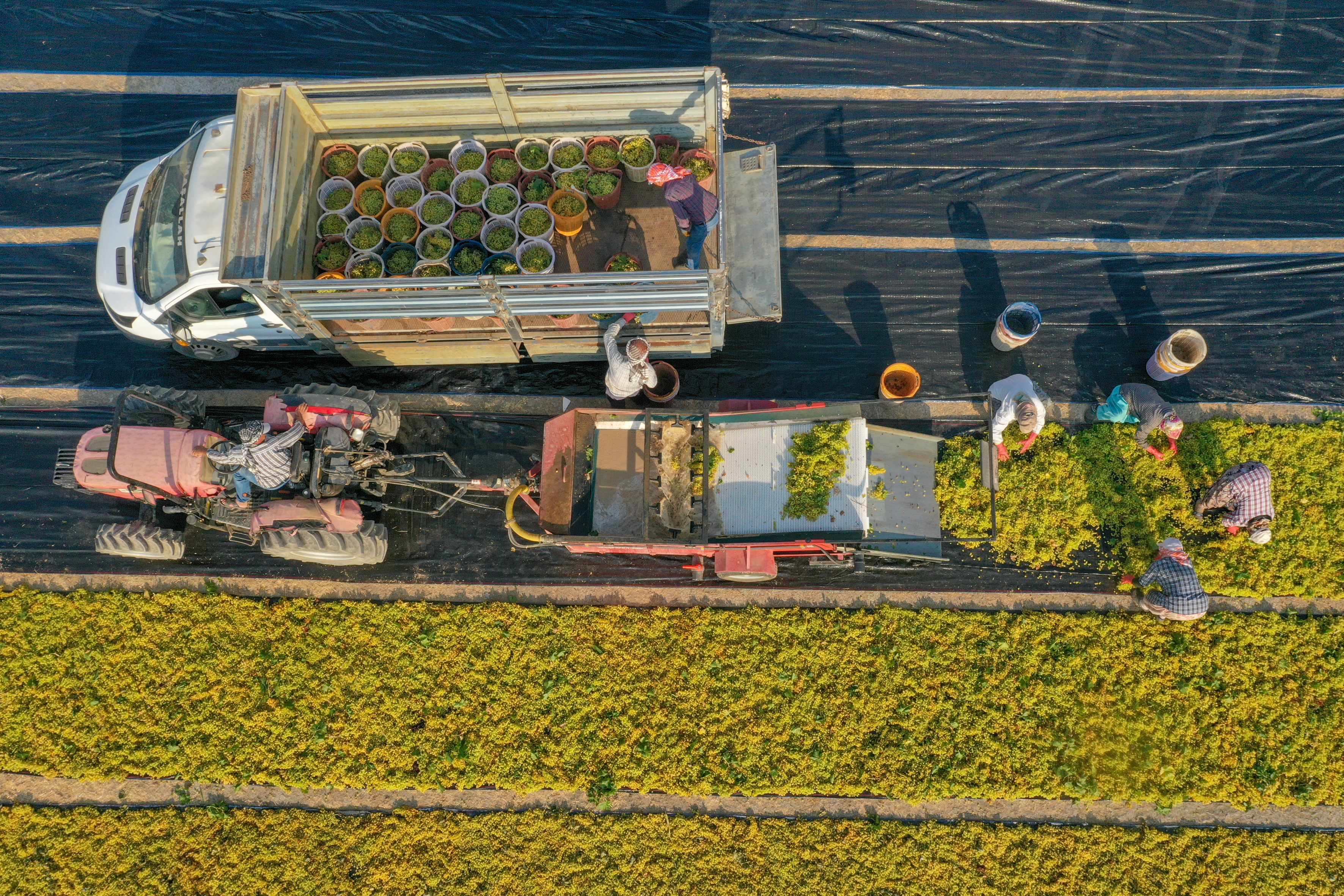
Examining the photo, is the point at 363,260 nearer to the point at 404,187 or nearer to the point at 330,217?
the point at 330,217

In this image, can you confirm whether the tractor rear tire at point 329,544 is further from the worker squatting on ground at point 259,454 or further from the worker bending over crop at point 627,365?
the worker bending over crop at point 627,365

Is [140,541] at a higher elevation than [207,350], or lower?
lower

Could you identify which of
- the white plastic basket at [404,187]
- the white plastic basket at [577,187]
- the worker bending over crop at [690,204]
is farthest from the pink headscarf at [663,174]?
the white plastic basket at [404,187]

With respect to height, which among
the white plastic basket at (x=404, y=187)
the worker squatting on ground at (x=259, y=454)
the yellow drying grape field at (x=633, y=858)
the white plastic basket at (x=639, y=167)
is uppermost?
the white plastic basket at (x=639, y=167)

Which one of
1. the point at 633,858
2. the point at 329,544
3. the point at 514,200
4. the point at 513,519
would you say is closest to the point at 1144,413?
the point at 513,519

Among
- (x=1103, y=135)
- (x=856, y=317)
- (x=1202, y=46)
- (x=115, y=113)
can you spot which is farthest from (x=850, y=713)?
(x=115, y=113)

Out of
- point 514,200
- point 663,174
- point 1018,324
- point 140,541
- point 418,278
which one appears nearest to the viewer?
point 418,278
